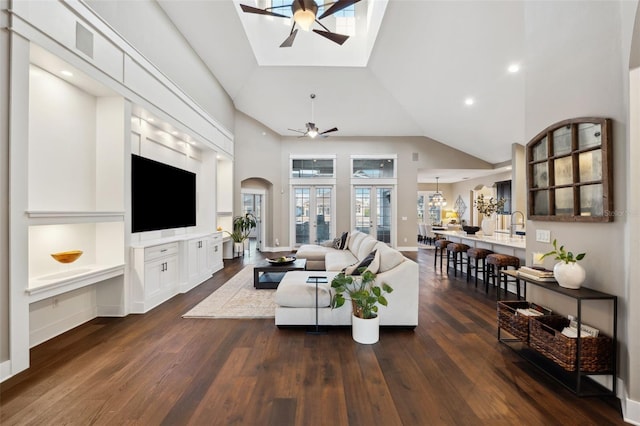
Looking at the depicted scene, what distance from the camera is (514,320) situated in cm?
252

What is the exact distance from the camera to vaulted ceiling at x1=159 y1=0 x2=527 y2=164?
4270 mm

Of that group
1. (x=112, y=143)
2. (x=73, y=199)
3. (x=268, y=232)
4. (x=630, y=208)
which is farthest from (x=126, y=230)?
(x=268, y=232)

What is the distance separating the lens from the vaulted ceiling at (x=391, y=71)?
14.0 ft

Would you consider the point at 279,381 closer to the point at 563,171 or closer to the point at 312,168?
the point at 563,171

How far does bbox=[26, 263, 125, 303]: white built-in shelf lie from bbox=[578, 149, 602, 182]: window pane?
4.58 m

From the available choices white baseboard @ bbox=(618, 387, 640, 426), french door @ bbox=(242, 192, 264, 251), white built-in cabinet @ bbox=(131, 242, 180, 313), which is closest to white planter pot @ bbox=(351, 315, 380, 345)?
white baseboard @ bbox=(618, 387, 640, 426)

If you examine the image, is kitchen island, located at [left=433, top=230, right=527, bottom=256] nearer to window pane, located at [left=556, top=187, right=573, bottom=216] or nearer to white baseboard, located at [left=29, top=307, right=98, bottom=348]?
window pane, located at [left=556, top=187, right=573, bottom=216]

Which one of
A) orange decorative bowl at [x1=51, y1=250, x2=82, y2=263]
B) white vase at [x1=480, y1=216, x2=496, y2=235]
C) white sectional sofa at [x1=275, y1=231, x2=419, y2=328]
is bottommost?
white sectional sofa at [x1=275, y1=231, x2=419, y2=328]

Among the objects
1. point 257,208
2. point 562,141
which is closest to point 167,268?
point 562,141

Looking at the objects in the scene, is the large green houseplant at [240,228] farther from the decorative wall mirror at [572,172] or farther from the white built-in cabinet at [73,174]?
the decorative wall mirror at [572,172]

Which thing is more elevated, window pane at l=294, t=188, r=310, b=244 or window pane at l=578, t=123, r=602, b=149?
window pane at l=578, t=123, r=602, b=149

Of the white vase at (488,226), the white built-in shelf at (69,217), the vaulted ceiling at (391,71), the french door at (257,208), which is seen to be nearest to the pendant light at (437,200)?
the vaulted ceiling at (391,71)

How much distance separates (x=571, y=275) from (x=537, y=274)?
0.92 feet

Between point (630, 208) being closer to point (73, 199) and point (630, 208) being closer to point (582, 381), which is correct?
point (582, 381)
